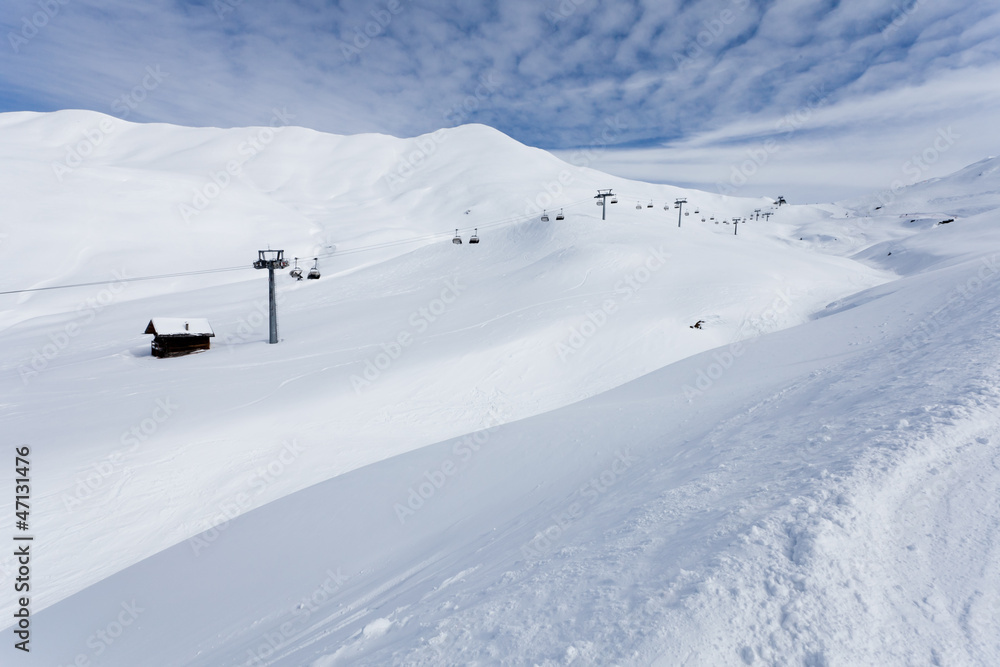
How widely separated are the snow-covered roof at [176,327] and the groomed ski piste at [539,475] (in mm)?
1442

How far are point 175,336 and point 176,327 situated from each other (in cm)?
49

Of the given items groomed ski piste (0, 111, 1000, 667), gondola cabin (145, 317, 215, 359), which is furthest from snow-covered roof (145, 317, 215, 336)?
groomed ski piste (0, 111, 1000, 667)

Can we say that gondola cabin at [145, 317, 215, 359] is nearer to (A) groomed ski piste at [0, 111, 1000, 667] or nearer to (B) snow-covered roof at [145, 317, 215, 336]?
(B) snow-covered roof at [145, 317, 215, 336]

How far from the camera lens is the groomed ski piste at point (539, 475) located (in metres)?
3.12

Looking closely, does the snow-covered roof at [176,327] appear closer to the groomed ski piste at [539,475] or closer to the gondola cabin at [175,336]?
the gondola cabin at [175,336]

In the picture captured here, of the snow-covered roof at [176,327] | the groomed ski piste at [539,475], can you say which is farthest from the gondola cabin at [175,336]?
the groomed ski piste at [539,475]

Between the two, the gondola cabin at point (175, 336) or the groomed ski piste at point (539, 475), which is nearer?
the groomed ski piste at point (539, 475)

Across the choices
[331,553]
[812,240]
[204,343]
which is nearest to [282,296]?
[204,343]

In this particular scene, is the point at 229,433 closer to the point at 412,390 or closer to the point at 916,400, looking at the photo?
the point at 412,390

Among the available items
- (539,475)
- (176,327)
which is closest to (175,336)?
(176,327)

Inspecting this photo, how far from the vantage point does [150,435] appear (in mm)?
13578

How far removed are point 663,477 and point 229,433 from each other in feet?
43.2

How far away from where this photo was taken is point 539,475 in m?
9.12

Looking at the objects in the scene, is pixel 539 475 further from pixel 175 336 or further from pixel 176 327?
pixel 176 327
